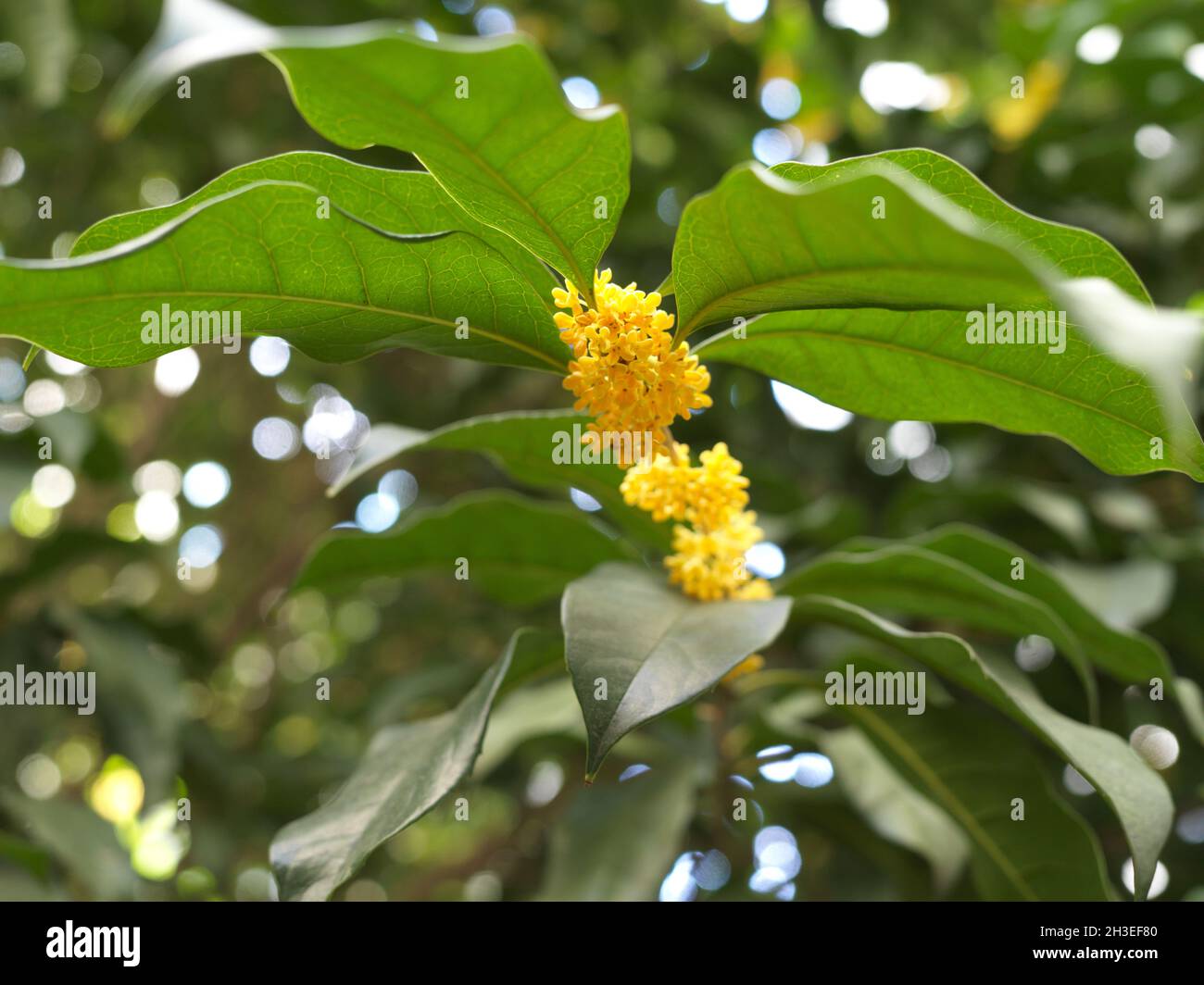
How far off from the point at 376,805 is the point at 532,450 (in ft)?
1.69

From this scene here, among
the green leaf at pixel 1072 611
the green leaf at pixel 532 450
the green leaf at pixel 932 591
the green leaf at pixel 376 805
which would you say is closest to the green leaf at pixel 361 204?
the green leaf at pixel 532 450

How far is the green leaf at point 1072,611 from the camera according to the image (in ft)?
4.17

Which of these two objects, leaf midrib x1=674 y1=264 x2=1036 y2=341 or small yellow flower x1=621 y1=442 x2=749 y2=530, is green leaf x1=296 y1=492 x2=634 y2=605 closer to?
small yellow flower x1=621 y1=442 x2=749 y2=530

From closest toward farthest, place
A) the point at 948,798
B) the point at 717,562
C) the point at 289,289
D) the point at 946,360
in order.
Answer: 1. the point at 289,289
2. the point at 946,360
3. the point at 717,562
4. the point at 948,798

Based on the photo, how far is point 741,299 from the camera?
949mm

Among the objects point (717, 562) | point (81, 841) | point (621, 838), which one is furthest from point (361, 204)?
point (81, 841)

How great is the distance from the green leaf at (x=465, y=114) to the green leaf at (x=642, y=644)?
0.33 m

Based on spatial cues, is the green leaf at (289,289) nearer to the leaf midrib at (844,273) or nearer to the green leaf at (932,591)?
the leaf midrib at (844,273)

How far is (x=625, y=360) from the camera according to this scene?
3.22 ft

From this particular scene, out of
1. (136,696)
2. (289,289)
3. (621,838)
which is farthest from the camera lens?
(136,696)

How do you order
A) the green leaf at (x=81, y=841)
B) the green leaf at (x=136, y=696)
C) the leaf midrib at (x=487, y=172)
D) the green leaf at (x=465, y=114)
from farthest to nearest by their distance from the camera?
the green leaf at (x=136, y=696), the green leaf at (x=81, y=841), the leaf midrib at (x=487, y=172), the green leaf at (x=465, y=114)

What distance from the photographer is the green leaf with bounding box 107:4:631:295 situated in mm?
633

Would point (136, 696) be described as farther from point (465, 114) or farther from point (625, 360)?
point (465, 114)
